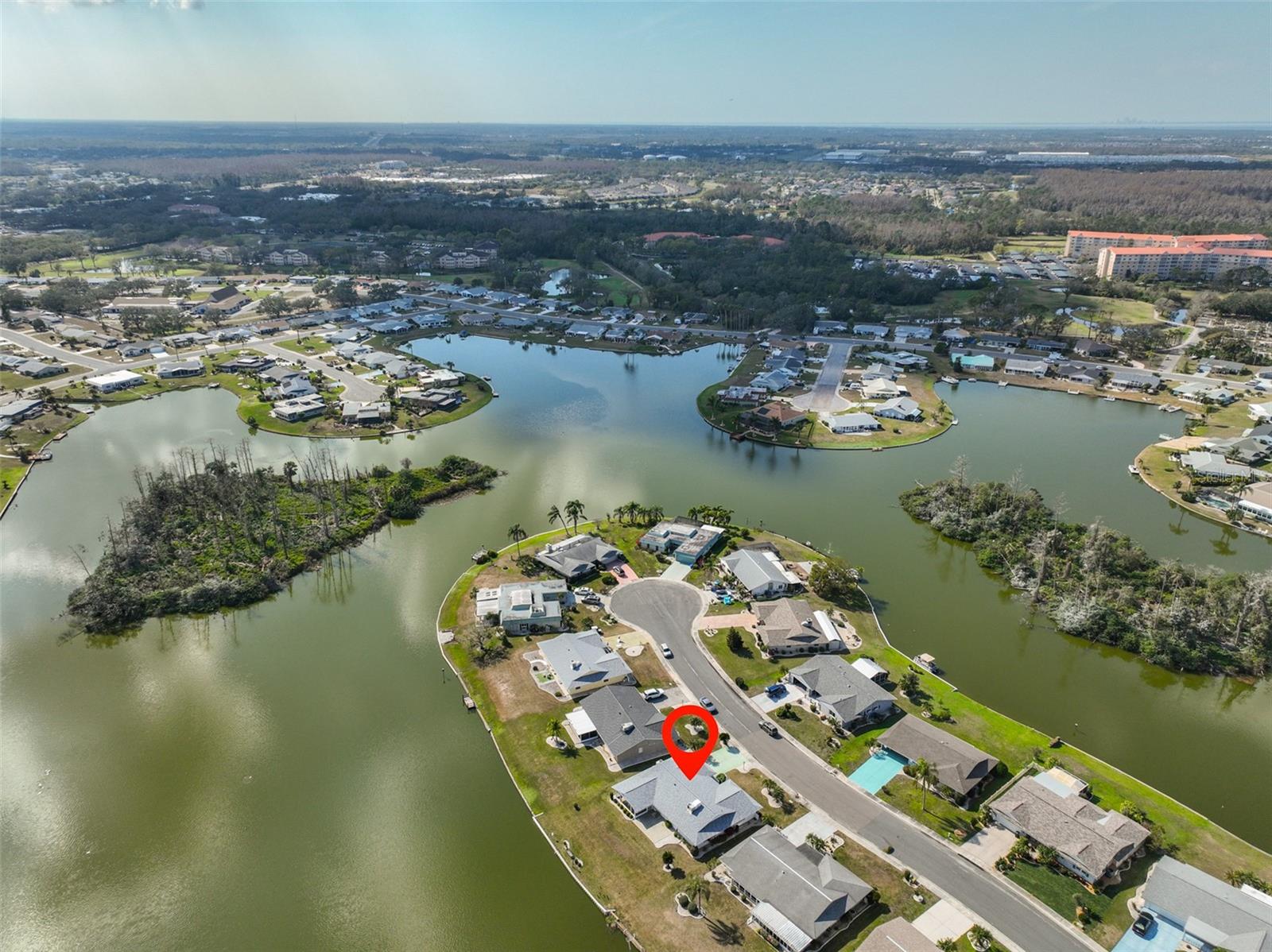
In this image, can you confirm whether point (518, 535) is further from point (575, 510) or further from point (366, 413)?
point (366, 413)

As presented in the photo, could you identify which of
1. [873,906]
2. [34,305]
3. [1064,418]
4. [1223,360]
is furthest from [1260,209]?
[34,305]

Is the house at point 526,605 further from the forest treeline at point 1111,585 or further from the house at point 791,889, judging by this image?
the forest treeline at point 1111,585

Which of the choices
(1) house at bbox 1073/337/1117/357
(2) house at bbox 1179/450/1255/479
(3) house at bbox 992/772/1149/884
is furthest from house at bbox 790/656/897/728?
(1) house at bbox 1073/337/1117/357

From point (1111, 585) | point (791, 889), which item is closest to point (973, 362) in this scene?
point (1111, 585)

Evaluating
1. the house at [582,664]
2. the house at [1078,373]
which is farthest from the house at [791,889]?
the house at [1078,373]

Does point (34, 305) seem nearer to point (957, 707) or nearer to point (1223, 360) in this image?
point (957, 707)

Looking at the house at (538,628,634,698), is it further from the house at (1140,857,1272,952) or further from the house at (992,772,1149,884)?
the house at (1140,857,1272,952)
